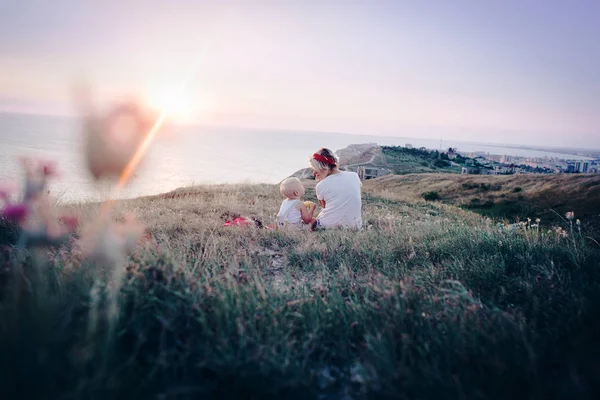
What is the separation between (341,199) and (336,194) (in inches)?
5.1

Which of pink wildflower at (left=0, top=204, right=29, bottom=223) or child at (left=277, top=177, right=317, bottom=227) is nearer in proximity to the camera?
pink wildflower at (left=0, top=204, right=29, bottom=223)

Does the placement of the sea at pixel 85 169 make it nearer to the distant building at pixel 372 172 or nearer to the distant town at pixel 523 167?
the distant building at pixel 372 172

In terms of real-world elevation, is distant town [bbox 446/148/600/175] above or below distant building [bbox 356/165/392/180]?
above

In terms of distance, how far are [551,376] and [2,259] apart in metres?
3.39

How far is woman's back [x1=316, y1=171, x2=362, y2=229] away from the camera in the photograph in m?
6.36

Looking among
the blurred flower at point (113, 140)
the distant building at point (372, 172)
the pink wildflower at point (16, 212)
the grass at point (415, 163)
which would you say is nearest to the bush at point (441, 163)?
the grass at point (415, 163)

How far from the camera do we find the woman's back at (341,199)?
6.36 metres

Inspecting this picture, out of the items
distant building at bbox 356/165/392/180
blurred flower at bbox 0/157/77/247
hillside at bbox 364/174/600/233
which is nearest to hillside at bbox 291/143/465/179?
distant building at bbox 356/165/392/180

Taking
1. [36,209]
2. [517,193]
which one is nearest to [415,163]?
[517,193]

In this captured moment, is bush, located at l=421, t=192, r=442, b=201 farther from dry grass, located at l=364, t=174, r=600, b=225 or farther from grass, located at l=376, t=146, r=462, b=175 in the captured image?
grass, located at l=376, t=146, r=462, b=175

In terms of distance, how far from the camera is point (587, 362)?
170 cm

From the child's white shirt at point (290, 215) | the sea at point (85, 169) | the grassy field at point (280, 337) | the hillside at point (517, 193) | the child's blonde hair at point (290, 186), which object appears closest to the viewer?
the grassy field at point (280, 337)

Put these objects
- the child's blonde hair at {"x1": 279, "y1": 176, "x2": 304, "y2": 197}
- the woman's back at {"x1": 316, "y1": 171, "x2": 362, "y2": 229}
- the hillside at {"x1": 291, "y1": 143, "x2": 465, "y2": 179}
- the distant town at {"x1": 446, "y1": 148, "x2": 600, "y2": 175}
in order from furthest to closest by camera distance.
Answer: the hillside at {"x1": 291, "y1": 143, "x2": 465, "y2": 179} < the distant town at {"x1": 446, "y1": 148, "x2": 600, "y2": 175} < the child's blonde hair at {"x1": 279, "y1": 176, "x2": 304, "y2": 197} < the woman's back at {"x1": 316, "y1": 171, "x2": 362, "y2": 229}

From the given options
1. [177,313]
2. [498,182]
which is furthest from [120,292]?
[498,182]
